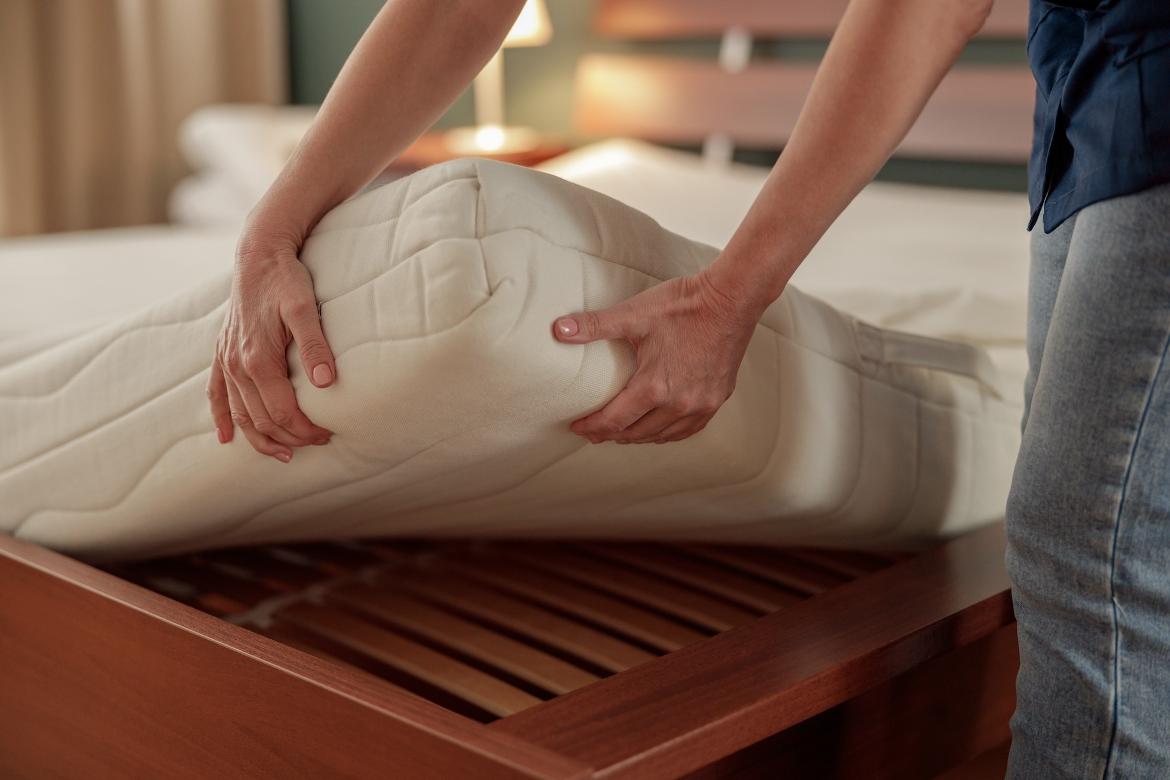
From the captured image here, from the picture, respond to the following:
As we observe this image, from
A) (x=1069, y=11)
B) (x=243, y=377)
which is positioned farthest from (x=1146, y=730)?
(x=243, y=377)

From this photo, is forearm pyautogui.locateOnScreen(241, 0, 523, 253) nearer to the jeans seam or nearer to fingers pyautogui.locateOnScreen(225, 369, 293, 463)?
fingers pyautogui.locateOnScreen(225, 369, 293, 463)

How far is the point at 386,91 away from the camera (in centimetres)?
104

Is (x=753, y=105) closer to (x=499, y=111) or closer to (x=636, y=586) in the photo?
(x=499, y=111)

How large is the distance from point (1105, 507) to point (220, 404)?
623mm

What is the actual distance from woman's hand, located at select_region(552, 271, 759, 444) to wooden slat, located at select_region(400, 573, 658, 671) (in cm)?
21

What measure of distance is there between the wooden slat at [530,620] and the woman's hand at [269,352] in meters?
0.26

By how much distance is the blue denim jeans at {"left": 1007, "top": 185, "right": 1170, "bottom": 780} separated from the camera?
0.74 metres

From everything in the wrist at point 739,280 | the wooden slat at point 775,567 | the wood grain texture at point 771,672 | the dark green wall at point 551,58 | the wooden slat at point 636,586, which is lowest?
the wooden slat at point 636,586

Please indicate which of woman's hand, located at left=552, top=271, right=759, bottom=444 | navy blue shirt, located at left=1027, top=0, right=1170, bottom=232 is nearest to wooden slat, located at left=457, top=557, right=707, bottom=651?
woman's hand, located at left=552, top=271, right=759, bottom=444

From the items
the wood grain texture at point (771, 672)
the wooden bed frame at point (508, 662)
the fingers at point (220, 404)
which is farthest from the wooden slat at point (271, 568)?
the wood grain texture at point (771, 672)

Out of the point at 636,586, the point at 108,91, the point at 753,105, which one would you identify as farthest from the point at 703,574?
the point at 108,91

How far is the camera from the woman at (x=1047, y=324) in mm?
751

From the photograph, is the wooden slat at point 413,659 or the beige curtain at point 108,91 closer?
the wooden slat at point 413,659

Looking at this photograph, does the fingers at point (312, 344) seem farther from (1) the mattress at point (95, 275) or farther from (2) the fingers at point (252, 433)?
(1) the mattress at point (95, 275)
